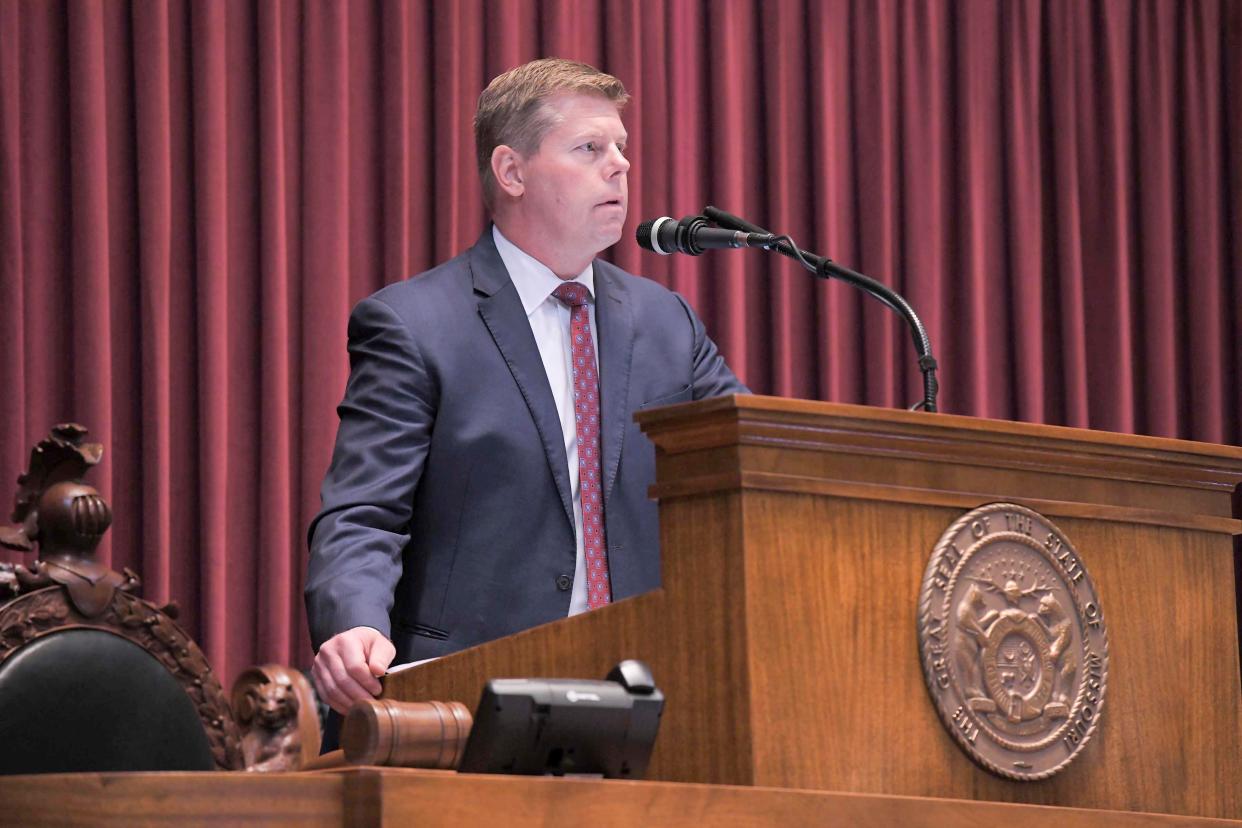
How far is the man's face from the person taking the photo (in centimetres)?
264

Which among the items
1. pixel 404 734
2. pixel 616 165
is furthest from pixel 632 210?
pixel 404 734

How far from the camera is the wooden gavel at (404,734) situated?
60.2 inches

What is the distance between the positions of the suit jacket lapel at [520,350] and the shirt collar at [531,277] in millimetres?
27

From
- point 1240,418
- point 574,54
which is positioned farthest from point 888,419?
point 1240,418

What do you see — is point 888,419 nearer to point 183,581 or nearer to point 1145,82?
point 183,581

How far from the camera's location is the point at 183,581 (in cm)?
382

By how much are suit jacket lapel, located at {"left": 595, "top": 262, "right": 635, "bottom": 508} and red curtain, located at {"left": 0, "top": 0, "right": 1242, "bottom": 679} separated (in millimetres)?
1409

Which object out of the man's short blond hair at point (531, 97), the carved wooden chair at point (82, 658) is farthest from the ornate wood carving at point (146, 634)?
the man's short blond hair at point (531, 97)

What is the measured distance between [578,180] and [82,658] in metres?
1.04

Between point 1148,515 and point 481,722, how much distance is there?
82 centimetres

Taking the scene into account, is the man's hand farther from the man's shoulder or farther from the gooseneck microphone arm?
the man's shoulder

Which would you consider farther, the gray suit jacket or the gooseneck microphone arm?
the gray suit jacket

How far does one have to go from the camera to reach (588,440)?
247cm

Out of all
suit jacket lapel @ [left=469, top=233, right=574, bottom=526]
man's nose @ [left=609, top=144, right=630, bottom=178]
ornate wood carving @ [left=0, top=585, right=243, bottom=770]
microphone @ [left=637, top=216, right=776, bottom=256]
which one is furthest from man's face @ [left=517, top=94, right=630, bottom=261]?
ornate wood carving @ [left=0, top=585, right=243, bottom=770]
